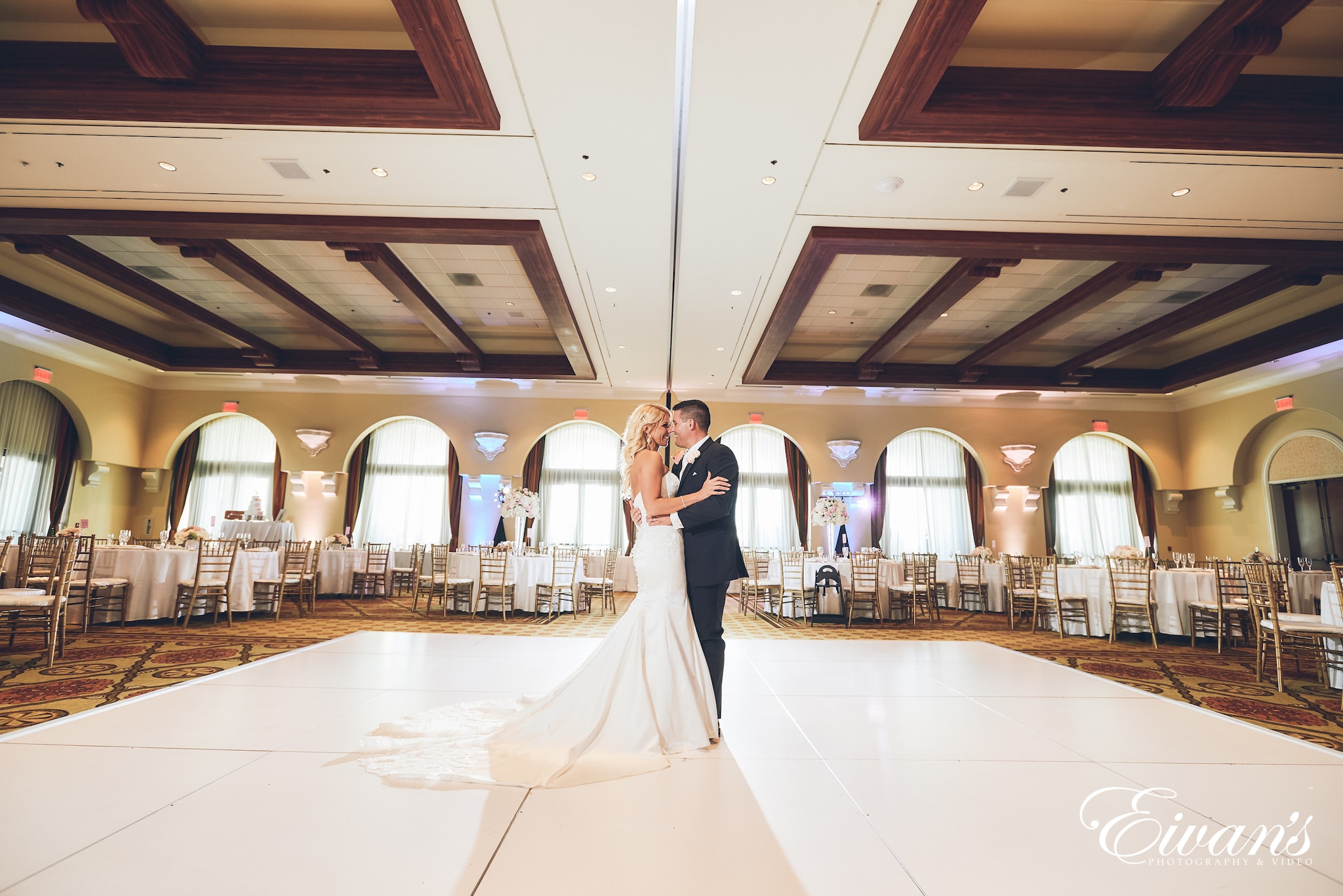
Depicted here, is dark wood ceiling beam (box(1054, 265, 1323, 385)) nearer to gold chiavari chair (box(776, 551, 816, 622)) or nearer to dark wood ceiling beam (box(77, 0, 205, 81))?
gold chiavari chair (box(776, 551, 816, 622))

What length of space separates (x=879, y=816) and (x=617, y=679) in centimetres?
119

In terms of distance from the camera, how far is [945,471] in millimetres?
14273

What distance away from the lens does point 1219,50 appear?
404cm

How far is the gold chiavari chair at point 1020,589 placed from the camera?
8.48 metres

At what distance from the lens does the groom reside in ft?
9.66

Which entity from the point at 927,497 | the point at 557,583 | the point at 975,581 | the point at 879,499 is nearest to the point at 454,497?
the point at 557,583

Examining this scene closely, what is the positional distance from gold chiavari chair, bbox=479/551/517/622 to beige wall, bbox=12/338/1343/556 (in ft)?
12.7

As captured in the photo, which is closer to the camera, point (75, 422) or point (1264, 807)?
point (1264, 807)

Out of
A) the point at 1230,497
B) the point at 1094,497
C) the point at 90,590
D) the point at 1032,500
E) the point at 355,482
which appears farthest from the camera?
the point at 1094,497

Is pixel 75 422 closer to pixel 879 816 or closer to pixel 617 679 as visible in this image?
pixel 617 679

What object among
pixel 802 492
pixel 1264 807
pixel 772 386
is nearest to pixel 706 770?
pixel 1264 807

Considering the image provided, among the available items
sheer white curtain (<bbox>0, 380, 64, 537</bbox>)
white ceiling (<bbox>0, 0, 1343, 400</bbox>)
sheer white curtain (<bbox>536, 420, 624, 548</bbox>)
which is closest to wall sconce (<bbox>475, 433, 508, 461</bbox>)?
sheer white curtain (<bbox>536, 420, 624, 548</bbox>)

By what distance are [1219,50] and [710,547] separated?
462 cm

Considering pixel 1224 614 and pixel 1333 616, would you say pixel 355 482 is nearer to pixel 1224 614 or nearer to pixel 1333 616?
pixel 1224 614
